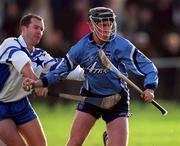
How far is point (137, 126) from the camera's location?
20.5 m

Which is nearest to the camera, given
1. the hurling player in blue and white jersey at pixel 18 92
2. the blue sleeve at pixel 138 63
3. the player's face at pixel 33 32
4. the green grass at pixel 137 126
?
the blue sleeve at pixel 138 63

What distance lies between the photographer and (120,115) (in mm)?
13227

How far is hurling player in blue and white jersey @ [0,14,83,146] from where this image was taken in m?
13.5

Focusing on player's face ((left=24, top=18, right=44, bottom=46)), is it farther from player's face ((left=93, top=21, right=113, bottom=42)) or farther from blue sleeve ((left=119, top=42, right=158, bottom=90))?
blue sleeve ((left=119, top=42, right=158, bottom=90))

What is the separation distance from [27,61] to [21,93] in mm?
638

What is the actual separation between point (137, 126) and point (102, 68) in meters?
7.53

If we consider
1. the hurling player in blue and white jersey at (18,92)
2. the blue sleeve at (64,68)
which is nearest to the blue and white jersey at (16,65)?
the hurling player in blue and white jersey at (18,92)

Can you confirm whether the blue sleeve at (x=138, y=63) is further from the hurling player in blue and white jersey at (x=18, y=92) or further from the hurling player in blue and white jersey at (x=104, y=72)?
the hurling player in blue and white jersey at (x=18, y=92)

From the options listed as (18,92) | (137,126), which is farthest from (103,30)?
(137,126)

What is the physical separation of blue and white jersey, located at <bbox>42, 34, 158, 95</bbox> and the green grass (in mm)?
3625

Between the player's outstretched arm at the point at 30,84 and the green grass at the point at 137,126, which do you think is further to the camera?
the green grass at the point at 137,126

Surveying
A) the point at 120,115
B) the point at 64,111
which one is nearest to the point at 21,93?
the point at 120,115

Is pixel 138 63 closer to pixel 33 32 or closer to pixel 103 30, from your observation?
pixel 103 30

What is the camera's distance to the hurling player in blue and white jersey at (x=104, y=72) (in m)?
13.0
